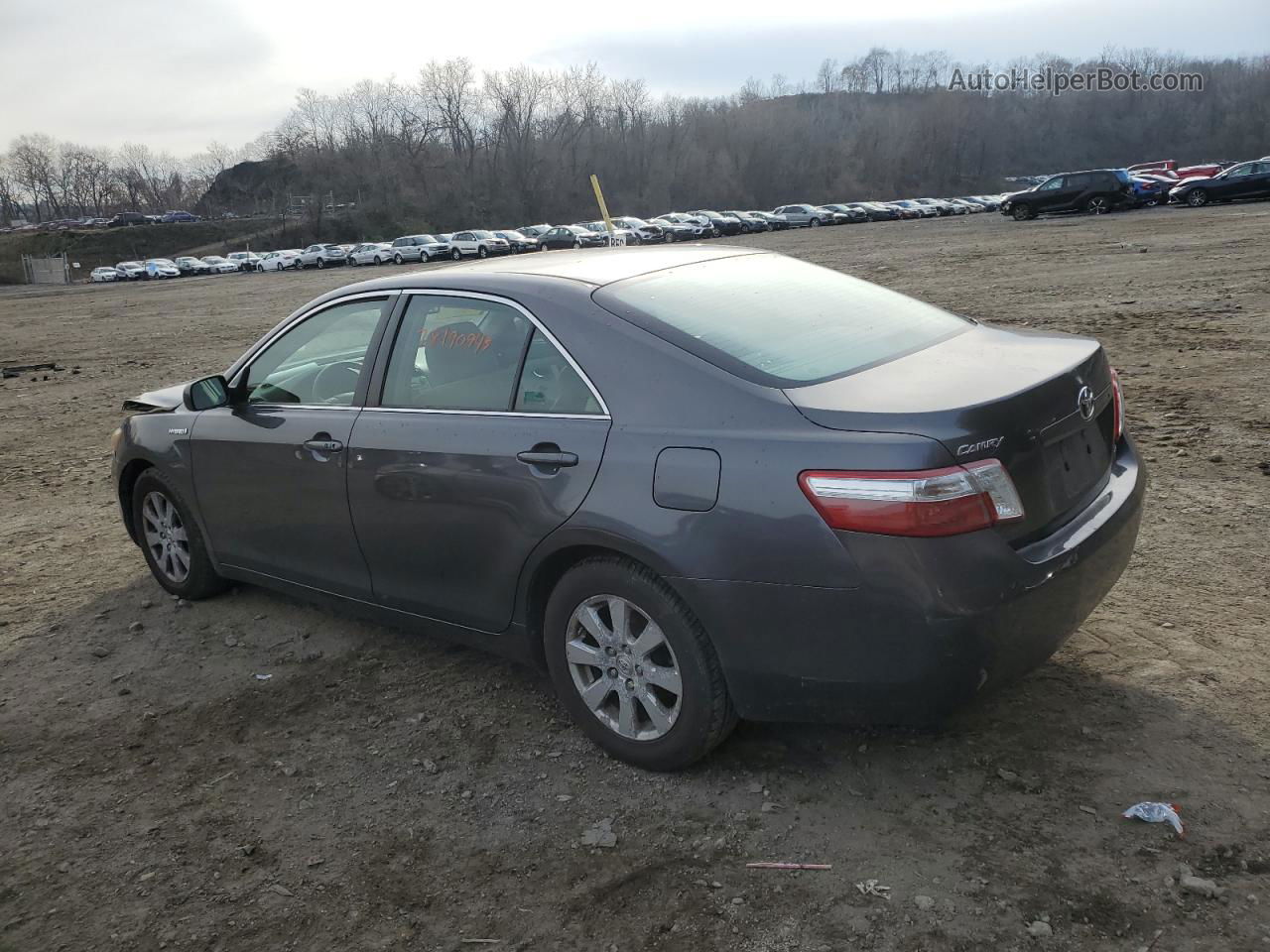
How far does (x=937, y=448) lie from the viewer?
9.30 feet

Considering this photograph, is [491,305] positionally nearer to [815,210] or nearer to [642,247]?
[642,247]

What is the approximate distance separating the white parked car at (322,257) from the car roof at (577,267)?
56454 millimetres

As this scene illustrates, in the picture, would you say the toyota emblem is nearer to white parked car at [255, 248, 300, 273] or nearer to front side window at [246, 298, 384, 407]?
front side window at [246, 298, 384, 407]

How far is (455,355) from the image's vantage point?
3.97 m

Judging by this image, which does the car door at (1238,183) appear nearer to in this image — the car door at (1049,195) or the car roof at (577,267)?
the car door at (1049,195)

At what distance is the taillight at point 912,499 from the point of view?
281 centimetres

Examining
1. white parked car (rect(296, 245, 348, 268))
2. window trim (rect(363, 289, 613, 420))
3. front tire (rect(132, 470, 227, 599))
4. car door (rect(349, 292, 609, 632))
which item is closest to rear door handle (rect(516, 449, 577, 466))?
car door (rect(349, 292, 609, 632))

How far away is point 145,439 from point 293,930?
3194 mm

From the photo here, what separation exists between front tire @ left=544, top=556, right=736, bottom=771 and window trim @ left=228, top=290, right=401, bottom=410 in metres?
1.37

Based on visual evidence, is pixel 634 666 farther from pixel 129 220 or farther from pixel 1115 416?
pixel 129 220

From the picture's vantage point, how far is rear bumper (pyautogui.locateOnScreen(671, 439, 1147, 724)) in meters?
2.84

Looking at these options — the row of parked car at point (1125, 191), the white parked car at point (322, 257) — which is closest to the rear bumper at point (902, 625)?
the row of parked car at point (1125, 191)

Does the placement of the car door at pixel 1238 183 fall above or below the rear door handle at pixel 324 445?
above

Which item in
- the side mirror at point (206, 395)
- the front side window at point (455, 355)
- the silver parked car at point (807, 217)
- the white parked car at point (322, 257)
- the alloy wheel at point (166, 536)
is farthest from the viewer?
the silver parked car at point (807, 217)
